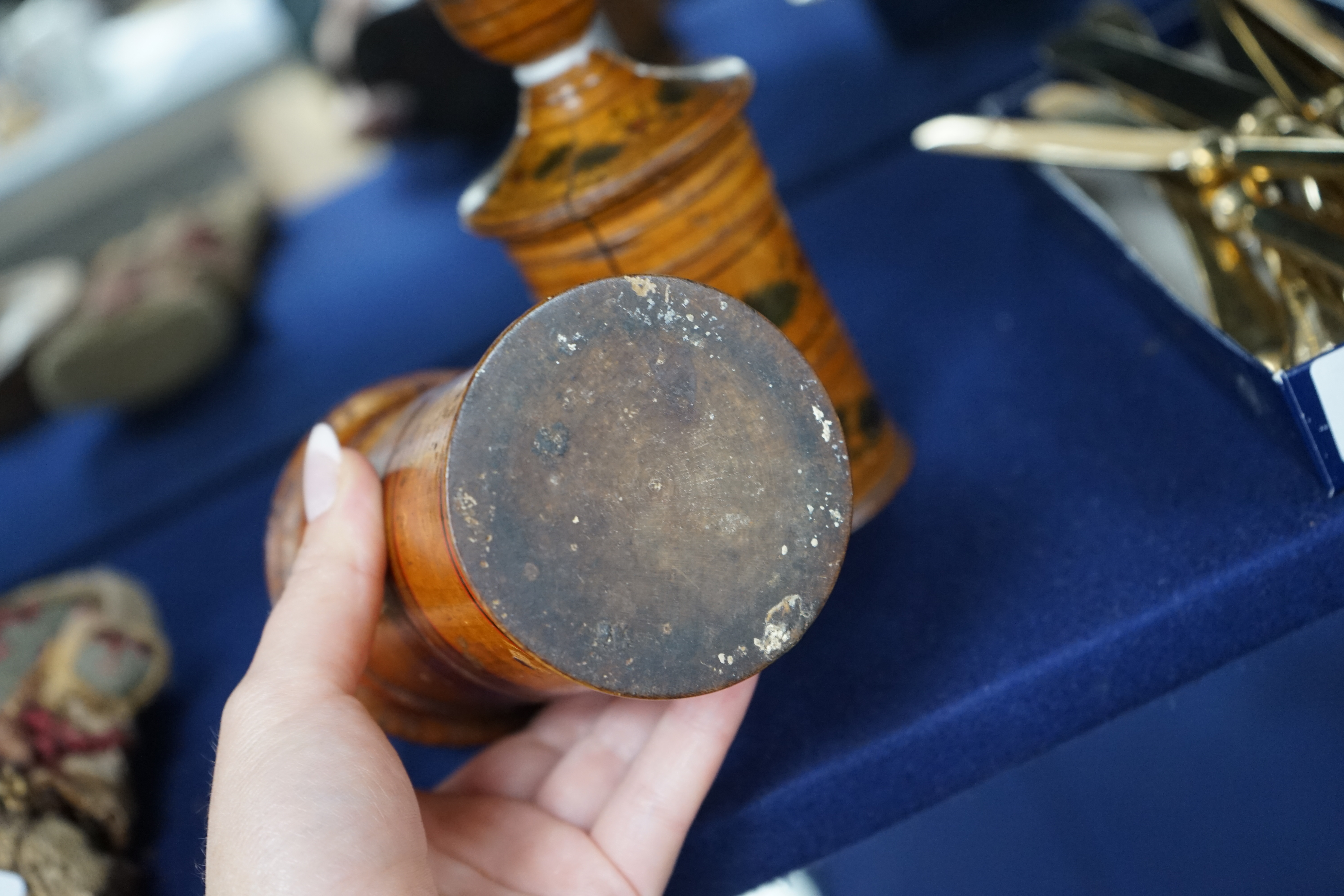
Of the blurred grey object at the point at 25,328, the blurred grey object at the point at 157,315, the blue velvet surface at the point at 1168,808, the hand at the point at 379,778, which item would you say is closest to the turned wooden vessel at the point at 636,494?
the hand at the point at 379,778

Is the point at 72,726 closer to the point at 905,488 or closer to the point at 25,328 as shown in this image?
the point at 905,488

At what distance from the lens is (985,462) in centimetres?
67

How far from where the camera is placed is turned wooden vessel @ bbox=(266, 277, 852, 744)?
1.33 ft

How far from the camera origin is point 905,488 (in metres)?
0.68

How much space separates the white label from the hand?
0.28m

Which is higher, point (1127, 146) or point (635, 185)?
point (635, 185)

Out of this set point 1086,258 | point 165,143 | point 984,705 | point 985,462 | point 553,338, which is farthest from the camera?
point 165,143

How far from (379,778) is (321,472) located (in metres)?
0.14

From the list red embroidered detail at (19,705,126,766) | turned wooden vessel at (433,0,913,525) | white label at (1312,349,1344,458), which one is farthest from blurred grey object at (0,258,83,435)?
white label at (1312,349,1344,458)

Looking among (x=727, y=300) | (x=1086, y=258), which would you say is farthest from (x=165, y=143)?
(x=727, y=300)

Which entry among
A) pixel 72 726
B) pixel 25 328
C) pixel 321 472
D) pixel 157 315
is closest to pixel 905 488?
pixel 321 472

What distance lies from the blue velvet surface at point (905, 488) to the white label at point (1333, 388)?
1.6 inches

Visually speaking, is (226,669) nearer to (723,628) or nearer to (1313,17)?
(723,628)

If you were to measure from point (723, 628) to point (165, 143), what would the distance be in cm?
254
